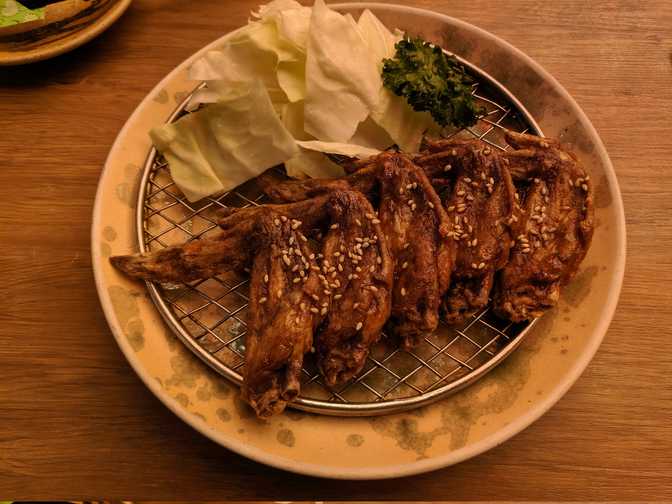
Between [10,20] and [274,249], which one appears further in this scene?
[10,20]

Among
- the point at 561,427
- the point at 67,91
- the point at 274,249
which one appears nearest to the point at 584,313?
the point at 561,427

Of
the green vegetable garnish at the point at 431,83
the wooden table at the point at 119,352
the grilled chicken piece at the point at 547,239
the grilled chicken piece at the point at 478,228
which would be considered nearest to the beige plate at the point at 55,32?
the wooden table at the point at 119,352

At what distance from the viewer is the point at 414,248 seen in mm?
2551

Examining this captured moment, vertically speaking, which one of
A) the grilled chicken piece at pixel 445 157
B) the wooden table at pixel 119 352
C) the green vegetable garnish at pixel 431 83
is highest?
the green vegetable garnish at pixel 431 83

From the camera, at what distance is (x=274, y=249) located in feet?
8.28

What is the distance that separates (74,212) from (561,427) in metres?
2.95

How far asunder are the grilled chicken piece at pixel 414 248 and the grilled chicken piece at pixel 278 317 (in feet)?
1.30

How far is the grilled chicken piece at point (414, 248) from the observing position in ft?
8.21

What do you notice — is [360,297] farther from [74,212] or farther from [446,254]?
[74,212]

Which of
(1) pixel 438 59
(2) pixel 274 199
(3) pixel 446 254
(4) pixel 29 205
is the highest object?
(1) pixel 438 59

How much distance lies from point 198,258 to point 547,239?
1.68 metres

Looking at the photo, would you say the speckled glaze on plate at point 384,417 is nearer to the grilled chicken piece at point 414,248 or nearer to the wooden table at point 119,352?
the wooden table at point 119,352

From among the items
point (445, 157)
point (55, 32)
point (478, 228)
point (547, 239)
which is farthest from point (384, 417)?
point (55, 32)

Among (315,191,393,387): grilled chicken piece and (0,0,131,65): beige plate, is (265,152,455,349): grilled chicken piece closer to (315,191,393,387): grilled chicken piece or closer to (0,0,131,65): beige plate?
(315,191,393,387): grilled chicken piece
